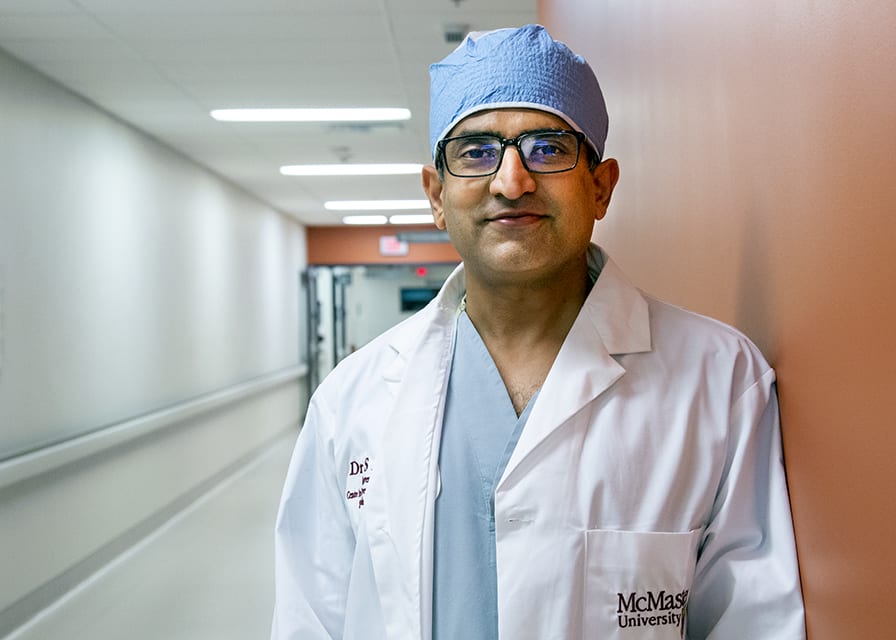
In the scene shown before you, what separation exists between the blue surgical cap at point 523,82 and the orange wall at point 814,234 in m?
0.19

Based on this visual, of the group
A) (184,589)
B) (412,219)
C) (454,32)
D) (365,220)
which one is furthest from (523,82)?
(365,220)

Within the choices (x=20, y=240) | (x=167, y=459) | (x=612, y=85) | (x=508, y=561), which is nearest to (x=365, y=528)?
(x=508, y=561)

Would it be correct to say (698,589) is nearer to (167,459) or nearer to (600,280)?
(600,280)

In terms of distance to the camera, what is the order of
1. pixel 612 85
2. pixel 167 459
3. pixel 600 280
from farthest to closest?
1. pixel 167 459
2. pixel 612 85
3. pixel 600 280

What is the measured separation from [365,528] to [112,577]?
453cm

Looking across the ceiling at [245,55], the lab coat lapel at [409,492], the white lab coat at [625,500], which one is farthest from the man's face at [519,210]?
the ceiling at [245,55]

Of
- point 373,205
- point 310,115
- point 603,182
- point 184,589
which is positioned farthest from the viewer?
point 373,205

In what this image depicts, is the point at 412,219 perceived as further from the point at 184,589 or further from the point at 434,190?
the point at 434,190

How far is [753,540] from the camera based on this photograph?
1146 millimetres

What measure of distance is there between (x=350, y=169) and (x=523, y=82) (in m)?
7.01

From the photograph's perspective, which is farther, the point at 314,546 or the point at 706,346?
the point at 314,546

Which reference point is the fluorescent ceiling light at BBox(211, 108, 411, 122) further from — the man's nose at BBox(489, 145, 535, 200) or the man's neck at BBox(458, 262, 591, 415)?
the man's nose at BBox(489, 145, 535, 200)

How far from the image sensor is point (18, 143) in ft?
14.9

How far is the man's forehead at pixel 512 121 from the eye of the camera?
1.26 meters
